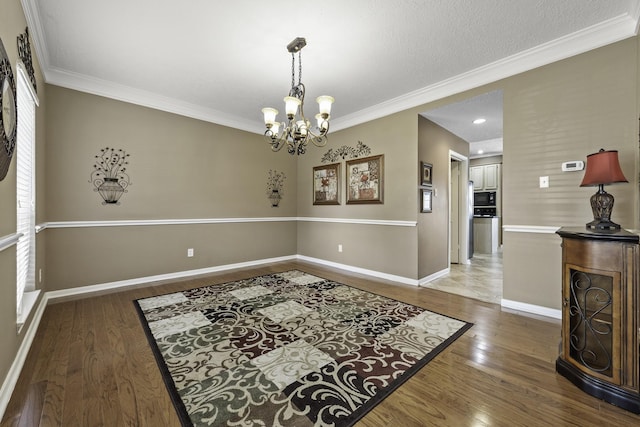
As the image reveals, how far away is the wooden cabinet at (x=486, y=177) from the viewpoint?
705 cm

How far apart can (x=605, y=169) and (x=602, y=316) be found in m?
1.02

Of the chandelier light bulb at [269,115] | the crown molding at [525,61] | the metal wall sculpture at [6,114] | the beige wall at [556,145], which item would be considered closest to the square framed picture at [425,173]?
the crown molding at [525,61]

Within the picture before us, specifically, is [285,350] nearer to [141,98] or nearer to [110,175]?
[110,175]

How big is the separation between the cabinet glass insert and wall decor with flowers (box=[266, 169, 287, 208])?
14.5 feet

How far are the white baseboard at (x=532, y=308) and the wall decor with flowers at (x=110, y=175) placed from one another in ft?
16.2

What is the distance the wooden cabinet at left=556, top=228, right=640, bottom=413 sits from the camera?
57.6 inches

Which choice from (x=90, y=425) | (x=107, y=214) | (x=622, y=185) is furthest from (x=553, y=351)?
(x=107, y=214)

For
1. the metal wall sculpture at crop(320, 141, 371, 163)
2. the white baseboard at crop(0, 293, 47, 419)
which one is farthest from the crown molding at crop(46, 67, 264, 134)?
the white baseboard at crop(0, 293, 47, 419)

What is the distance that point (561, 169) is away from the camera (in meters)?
2.56

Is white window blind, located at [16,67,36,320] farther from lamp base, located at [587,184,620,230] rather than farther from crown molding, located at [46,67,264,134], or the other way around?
lamp base, located at [587,184,620,230]

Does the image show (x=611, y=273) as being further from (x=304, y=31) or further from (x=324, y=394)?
(x=304, y=31)

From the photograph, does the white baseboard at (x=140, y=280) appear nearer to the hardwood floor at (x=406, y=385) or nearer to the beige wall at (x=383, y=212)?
the hardwood floor at (x=406, y=385)

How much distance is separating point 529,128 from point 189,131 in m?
4.49

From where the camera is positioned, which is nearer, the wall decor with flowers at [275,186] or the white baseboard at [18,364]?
the white baseboard at [18,364]
